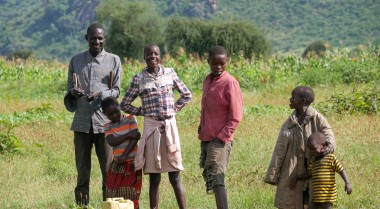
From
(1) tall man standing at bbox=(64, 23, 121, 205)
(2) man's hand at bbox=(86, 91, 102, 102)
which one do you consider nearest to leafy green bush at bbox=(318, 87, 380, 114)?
(1) tall man standing at bbox=(64, 23, 121, 205)

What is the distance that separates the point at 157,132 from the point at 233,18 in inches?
2480

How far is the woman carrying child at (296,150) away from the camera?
6.95 meters

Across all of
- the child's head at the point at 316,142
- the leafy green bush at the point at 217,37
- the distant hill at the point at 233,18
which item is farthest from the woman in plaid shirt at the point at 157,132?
the distant hill at the point at 233,18

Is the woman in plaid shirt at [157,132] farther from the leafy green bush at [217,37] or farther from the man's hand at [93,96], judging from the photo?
the leafy green bush at [217,37]

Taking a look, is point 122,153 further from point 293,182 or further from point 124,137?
point 293,182

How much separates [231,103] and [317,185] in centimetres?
113

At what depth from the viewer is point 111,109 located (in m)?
7.68

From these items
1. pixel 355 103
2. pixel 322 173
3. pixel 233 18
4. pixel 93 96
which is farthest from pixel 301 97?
pixel 233 18

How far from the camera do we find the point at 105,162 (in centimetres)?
809

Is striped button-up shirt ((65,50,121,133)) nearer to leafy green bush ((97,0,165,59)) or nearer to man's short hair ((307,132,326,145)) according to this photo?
man's short hair ((307,132,326,145))

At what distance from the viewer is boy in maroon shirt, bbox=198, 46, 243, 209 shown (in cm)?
738

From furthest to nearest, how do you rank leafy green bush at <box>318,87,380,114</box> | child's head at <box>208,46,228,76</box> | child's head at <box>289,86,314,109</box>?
leafy green bush at <box>318,87,380,114</box> < child's head at <box>208,46,228,76</box> < child's head at <box>289,86,314,109</box>

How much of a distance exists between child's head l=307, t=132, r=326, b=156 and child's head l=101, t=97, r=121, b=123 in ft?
6.41

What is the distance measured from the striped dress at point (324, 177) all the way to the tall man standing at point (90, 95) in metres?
2.23
